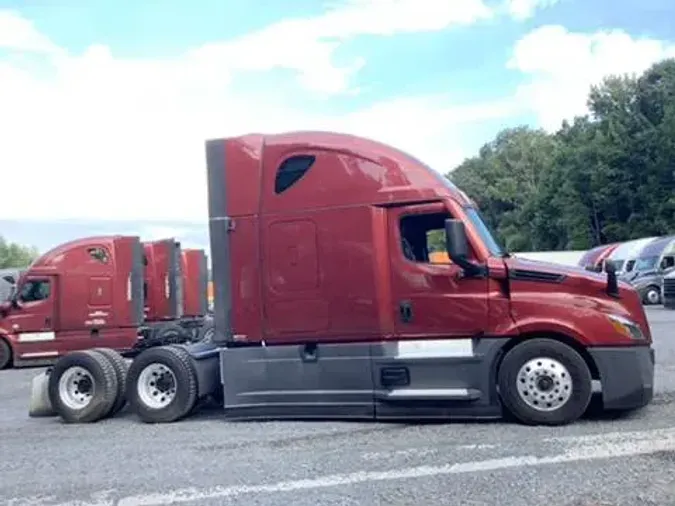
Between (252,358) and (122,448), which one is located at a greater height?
(252,358)

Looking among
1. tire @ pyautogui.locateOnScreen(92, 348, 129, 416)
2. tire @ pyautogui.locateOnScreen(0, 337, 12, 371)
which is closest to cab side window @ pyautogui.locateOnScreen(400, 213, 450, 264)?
tire @ pyautogui.locateOnScreen(92, 348, 129, 416)

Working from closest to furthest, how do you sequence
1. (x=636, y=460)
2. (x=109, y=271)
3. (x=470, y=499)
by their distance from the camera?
(x=470, y=499) < (x=636, y=460) < (x=109, y=271)

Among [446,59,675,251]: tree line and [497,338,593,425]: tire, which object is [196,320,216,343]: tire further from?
[446,59,675,251]: tree line

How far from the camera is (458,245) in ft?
27.2

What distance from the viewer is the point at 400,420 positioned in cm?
877

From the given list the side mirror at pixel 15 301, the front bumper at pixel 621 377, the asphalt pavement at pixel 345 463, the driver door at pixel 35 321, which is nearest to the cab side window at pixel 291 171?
the asphalt pavement at pixel 345 463

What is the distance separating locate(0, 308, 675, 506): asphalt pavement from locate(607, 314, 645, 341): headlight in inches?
33.0

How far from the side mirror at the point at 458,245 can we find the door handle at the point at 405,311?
662mm

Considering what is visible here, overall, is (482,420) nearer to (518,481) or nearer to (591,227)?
(518,481)

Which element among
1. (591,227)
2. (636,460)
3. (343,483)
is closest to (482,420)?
(636,460)

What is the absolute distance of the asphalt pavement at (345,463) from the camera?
5.97 metres

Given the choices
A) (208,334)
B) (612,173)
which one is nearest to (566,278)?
(208,334)

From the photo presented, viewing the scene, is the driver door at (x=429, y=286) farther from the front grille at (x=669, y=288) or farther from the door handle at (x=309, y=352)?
the front grille at (x=669, y=288)

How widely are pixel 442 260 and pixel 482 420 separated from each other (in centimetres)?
168
